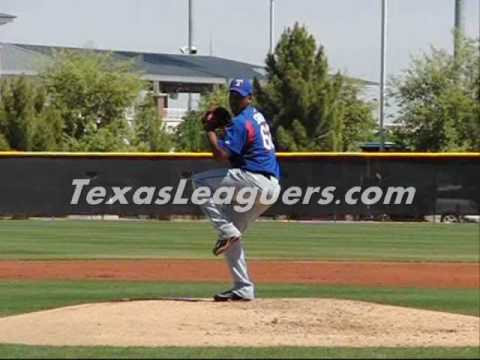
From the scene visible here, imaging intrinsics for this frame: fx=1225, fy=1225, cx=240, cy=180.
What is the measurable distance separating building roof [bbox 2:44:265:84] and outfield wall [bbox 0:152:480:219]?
87.3 feet

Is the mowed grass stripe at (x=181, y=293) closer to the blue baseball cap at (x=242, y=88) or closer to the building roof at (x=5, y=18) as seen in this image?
the blue baseball cap at (x=242, y=88)

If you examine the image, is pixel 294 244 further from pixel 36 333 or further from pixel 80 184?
pixel 36 333

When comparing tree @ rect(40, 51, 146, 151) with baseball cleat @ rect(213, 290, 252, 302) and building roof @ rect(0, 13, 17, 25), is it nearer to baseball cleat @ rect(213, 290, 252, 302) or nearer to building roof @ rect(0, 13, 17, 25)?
building roof @ rect(0, 13, 17, 25)

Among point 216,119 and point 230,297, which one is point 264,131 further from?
point 230,297

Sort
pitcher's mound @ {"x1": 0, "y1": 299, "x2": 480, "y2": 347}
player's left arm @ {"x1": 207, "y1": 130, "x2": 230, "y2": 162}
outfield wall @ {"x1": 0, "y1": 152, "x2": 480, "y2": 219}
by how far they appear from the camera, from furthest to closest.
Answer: outfield wall @ {"x1": 0, "y1": 152, "x2": 480, "y2": 219} < player's left arm @ {"x1": 207, "y1": 130, "x2": 230, "y2": 162} < pitcher's mound @ {"x1": 0, "y1": 299, "x2": 480, "y2": 347}

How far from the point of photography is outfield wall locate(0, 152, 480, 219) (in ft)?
95.0

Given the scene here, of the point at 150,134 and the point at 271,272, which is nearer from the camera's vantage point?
the point at 271,272

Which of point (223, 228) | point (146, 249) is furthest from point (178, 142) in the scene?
point (223, 228)

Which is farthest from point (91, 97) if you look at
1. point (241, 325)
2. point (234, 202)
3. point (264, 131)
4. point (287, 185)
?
point (241, 325)

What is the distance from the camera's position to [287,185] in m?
29.5

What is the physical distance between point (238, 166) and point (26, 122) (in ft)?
97.6

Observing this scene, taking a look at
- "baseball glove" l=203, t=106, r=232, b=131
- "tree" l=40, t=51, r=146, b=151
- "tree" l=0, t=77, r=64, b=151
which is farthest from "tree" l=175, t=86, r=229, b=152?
"baseball glove" l=203, t=106, r=232, b=131

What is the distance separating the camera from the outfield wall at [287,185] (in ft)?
95.0

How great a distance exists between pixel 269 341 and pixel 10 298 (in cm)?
481
